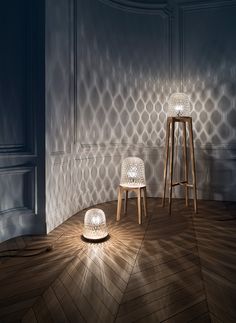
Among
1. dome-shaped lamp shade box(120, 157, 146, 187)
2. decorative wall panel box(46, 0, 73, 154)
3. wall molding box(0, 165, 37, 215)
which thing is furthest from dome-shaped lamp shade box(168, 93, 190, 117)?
wall molding box(0, 165, 37, 215)

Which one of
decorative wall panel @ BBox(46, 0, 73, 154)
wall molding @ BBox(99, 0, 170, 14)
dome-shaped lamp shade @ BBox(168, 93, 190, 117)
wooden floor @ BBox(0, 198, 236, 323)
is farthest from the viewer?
wall molding @ BBox(99, 0, 170, 14)

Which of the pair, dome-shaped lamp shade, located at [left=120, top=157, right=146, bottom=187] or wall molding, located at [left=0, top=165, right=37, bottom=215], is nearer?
wall molding, located at [left=0, top=165, right=37, bottom=215]

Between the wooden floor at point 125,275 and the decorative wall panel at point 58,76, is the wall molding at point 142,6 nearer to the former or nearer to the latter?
the decorative wall panel at point 58,76

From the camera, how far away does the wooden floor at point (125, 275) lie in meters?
1.16

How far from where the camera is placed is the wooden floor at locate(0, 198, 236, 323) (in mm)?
1163

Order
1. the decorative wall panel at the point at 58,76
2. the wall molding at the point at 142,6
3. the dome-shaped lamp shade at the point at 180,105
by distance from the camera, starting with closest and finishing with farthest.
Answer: the decorative wall panel at the point at 58,76
the dome-shaped lamp shade at the point at 180,105
the wall molding at the point at 142,6

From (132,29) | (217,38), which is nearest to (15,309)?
(132,29)

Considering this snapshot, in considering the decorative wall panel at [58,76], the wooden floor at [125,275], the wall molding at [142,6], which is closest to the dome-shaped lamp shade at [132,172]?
the wooden floor at [125,275]

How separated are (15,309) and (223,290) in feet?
3.40

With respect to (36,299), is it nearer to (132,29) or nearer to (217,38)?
(132,29)

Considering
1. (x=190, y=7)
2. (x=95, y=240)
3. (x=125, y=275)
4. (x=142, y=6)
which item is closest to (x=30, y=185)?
(x=95, y=240)

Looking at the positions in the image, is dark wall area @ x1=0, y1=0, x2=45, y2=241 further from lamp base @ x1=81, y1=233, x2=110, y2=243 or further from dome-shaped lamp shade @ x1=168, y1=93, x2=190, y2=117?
dome-shaped lamp shade @ x1=168, y1=93, x2=190, y2=117

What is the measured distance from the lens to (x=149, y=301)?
124 cm

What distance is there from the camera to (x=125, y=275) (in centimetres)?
149
